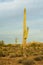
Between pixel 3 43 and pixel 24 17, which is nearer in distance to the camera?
pixel 24 17

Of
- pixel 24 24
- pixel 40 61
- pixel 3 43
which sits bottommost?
pixel 3 43

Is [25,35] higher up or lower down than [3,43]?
higher up

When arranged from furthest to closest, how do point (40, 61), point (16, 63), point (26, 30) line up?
point (26, 30) < point (40, 61) < point (16, 63)

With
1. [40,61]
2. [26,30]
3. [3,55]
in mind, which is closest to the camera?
[40,61]

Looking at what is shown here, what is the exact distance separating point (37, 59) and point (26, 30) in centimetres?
790

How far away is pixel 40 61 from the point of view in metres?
26.2

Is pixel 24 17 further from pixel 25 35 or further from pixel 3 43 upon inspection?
pixel 3 43

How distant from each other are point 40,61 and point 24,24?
908cm

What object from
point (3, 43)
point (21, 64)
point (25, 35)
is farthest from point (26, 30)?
point (3, 43)

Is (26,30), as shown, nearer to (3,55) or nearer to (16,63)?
(3,55)

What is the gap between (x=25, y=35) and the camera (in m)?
34.2

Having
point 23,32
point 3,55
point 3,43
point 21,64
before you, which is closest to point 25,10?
point 23,32

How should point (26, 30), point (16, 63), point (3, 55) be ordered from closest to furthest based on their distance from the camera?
point (16, 63), point (3, 55), point (26, 30)

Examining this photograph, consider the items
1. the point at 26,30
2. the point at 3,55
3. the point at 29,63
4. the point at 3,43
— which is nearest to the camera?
the point at 29,63
